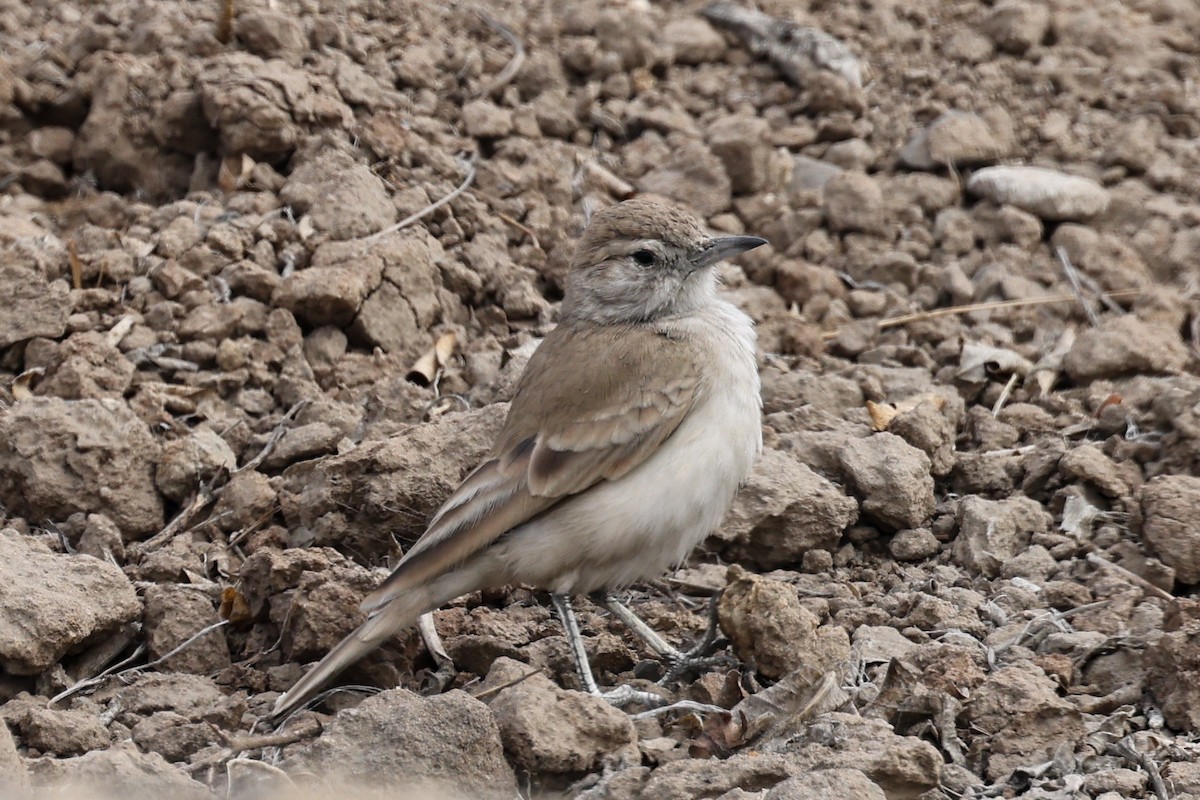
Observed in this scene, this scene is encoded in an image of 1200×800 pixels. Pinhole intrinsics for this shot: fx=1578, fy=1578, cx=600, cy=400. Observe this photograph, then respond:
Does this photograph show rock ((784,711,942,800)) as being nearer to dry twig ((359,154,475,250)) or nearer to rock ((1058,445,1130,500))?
rock ((1058,445,1130,500))

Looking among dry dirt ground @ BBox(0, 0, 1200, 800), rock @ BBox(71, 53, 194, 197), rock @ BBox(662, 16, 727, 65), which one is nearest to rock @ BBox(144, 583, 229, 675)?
dry dirt ground @ BBox(0, 0, 1200, 800)

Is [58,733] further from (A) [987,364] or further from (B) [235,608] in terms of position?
(A) [987,364]

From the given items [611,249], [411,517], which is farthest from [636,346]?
[411,517]

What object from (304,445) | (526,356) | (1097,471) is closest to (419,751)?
(304,445)

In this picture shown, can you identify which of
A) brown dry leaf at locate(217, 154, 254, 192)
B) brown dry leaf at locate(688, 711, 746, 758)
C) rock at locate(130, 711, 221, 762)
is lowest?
rock at locate(130, 711, 221, 762)

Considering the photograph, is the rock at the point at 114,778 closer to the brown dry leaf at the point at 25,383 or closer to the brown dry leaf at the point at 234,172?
the brown dry leaf at the point at 25,383
